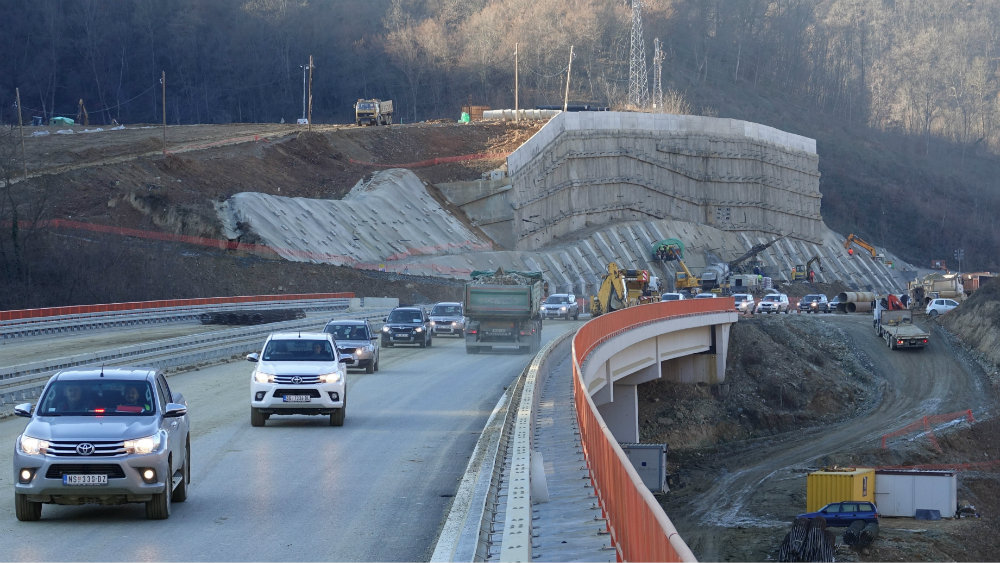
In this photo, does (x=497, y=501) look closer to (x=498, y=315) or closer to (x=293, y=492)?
(x=293, y=492)

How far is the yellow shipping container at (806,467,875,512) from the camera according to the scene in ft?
107

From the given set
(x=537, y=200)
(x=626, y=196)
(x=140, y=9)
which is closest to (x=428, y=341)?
(x=537, y=200)

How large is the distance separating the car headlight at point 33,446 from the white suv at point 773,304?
65.9m

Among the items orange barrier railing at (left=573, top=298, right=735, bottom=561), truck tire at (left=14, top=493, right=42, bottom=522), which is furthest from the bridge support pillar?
truck tire at (left=14, top=493, right=42, bottom=522)

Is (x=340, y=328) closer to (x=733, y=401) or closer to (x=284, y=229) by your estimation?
(x=733, y=401)

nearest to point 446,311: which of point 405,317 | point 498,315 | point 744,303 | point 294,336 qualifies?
point 405,317

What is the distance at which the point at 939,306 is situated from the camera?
7212 centimetres

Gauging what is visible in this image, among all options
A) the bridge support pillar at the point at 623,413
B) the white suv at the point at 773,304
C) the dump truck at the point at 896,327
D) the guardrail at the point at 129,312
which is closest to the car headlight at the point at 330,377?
the guardrail at the point at 129,312

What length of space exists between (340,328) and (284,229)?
39.4 m

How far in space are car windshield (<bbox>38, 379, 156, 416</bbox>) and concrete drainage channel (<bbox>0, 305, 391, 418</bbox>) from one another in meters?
11.4

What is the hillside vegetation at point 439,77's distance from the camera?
138m

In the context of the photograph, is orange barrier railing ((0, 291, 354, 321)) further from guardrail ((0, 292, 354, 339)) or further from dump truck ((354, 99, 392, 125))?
dump truck ((354, 99, 392, 125))

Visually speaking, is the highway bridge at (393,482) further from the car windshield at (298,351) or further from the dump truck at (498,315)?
the dump truck at (498,315)

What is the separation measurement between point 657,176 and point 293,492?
90.9m
